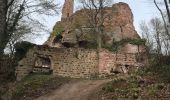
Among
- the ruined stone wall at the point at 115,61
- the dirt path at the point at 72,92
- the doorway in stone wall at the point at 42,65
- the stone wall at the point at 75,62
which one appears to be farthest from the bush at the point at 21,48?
the dirt path at the point at 72,92

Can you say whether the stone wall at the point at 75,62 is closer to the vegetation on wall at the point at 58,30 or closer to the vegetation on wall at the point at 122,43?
the vegetation on wall at the point at 122,43

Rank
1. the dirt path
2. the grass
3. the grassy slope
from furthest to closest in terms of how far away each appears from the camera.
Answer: the grass → the dirt path → the grassy slope

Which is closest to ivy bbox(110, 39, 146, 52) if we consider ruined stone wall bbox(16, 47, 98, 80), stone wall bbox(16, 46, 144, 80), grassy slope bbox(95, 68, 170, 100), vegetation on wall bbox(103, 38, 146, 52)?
vegetation on wall bbox(103, 38, 146, 52)

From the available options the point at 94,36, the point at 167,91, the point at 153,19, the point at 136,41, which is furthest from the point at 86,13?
the point at 167,91

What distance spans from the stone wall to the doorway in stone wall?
154mm

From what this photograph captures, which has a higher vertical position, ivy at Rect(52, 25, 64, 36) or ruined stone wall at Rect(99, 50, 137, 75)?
ivy at Rect(52, 25, 64, 36)

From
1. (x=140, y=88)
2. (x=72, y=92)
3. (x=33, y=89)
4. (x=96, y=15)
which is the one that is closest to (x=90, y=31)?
(x=96, y=15)

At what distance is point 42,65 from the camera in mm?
22438

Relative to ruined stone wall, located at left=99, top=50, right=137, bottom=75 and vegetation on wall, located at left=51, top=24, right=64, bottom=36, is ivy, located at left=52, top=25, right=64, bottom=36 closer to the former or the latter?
vegetation on wall, located at left=51, top=24, right=64, bottom=36

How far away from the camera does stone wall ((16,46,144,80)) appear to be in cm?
2242

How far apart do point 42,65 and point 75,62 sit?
2.31 m

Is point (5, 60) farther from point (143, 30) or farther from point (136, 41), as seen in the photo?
point (143, 30)

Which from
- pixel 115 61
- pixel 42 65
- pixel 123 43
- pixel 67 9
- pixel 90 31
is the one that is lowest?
pixel 42 65

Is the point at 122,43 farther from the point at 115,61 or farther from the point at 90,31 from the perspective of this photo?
the point at 115,61
